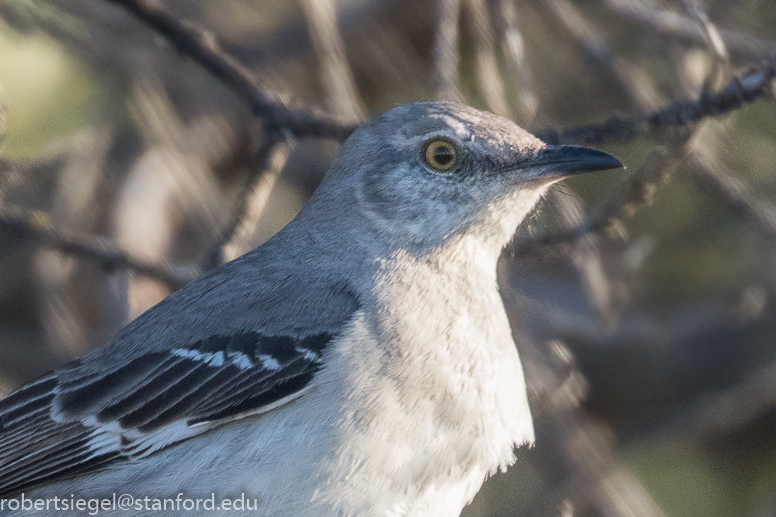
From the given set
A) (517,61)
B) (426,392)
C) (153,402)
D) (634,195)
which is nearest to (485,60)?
(517,61)

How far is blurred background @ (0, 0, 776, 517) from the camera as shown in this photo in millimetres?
4551

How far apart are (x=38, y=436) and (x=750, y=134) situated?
476cm

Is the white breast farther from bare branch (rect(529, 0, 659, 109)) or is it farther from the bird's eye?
bare branch (rect(529, 0, 659, 109))

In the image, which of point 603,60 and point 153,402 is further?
point 603,60

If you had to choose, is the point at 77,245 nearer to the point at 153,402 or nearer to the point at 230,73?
the point at 230,73

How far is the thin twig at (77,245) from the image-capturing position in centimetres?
427

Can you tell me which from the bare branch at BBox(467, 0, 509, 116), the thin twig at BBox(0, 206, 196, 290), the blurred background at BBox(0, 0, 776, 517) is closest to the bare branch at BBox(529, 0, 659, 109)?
the blurred background at BBox(0, 0, 776, 517)

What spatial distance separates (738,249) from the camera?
19.0ft

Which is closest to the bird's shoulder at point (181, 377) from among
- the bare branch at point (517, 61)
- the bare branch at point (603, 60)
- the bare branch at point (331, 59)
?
the bare branch at point (517, 61)

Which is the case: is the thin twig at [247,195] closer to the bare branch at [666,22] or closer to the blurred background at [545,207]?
the blurred background at [545,207]

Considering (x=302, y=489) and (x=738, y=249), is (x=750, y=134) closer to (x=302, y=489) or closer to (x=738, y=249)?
(x=738, y=249)

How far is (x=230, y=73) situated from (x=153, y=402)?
6.12ft

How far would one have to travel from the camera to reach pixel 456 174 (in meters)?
3.27

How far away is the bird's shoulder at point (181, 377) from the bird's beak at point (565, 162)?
3.06 ft
